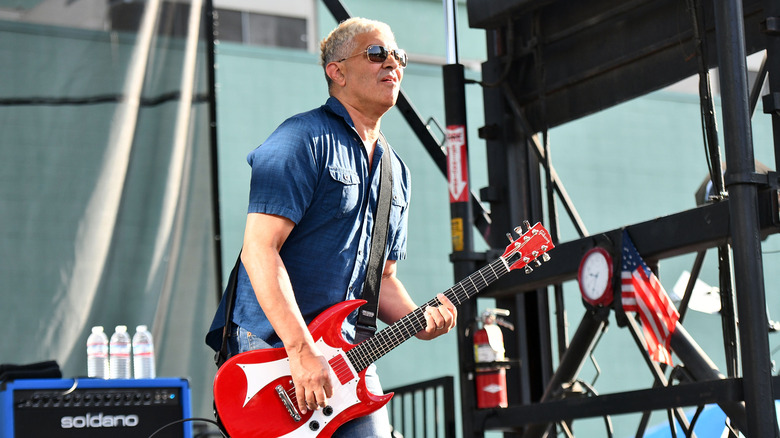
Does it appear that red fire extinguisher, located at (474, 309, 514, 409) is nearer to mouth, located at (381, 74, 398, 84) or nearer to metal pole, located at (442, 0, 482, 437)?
metal pole, located at (442, 0, 482, 437)

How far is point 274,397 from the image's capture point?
290 centimetres

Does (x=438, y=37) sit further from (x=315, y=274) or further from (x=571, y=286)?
(x=315, y=274)

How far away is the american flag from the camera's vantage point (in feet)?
16.3

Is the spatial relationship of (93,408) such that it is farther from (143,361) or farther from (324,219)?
(324,219)

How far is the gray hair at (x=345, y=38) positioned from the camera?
10.4 ft

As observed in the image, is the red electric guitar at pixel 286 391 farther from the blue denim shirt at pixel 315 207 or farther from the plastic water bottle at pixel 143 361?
the plastic water bottle at pixel 143 361

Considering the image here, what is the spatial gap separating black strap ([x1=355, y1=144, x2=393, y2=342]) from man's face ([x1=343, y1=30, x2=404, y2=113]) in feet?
0.62

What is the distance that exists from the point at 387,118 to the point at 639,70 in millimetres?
5889

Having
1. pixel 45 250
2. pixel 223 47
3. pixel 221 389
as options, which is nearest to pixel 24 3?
pixel 45 250

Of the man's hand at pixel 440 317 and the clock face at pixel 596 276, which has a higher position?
the clock face at pixel 596 276

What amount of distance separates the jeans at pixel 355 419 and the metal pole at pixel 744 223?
191cm

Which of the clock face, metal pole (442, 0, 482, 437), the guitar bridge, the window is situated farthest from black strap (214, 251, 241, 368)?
the window

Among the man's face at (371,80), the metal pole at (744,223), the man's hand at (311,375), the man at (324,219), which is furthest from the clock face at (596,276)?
the man's hand at (311,375)

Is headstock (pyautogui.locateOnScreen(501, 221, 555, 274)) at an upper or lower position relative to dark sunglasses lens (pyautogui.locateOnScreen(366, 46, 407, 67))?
lower
